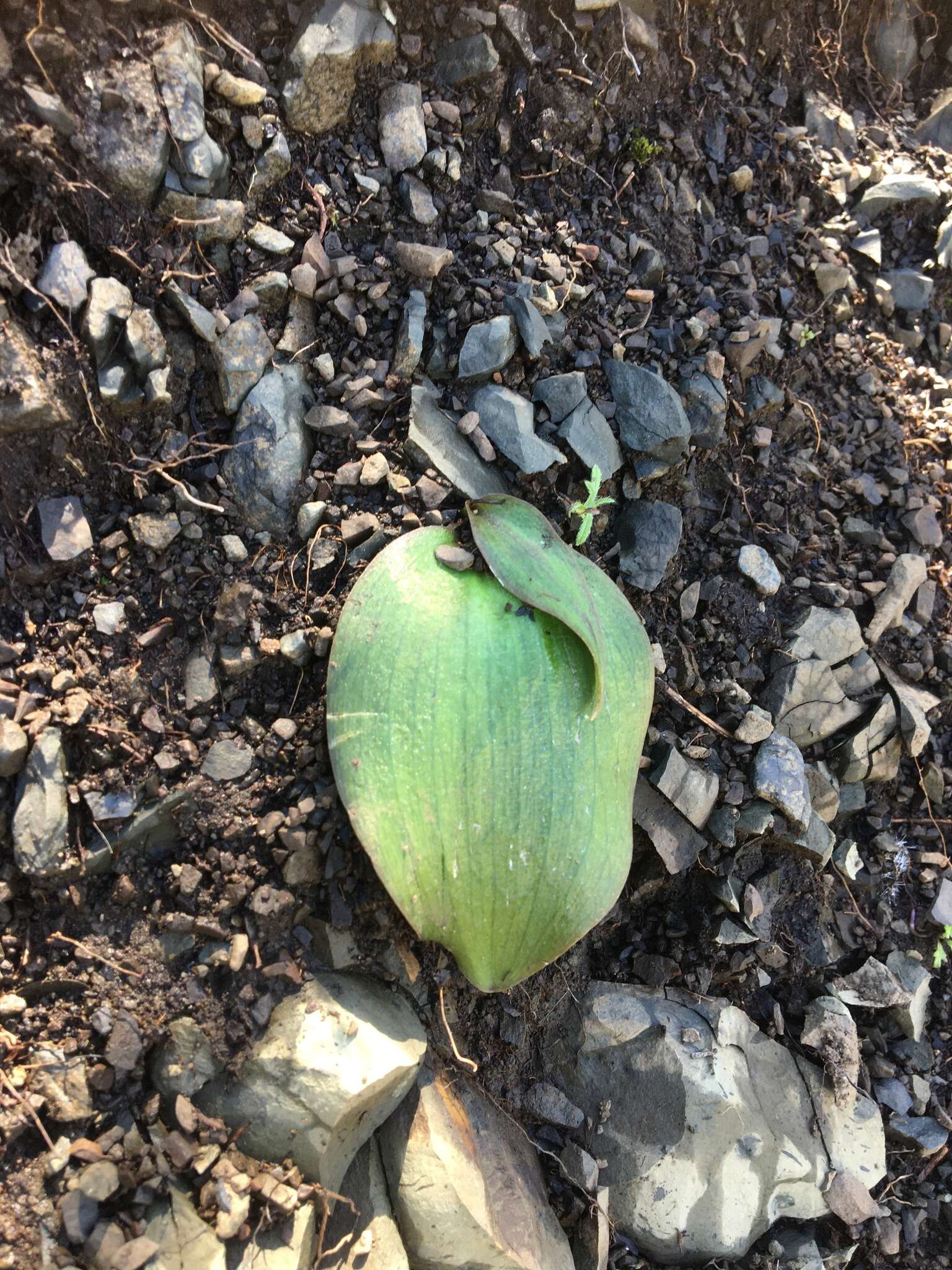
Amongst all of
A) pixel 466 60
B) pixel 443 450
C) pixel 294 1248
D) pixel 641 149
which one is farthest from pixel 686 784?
pixel 466 60

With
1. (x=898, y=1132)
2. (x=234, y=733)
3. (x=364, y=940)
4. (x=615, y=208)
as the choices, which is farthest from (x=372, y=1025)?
(x=615, y=208)

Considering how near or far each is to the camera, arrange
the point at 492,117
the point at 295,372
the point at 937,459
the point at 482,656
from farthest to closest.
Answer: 1. the point at 937,459
2. the point at 492,117
3. the point at 295,372
4. the point at 482,656

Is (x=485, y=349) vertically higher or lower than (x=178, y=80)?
lower

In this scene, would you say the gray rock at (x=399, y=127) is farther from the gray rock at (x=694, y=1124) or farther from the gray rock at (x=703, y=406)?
the gray rock at (x=694, y=1124)

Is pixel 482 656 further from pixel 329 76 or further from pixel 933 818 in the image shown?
pixel 933 818

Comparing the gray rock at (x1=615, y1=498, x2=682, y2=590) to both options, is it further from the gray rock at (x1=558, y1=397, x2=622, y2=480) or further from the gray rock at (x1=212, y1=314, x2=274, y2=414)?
the gray rock at (x1=212, y1=314, x2=274, y2=414)

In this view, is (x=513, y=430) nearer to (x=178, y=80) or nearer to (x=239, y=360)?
(x=239, y=360)
